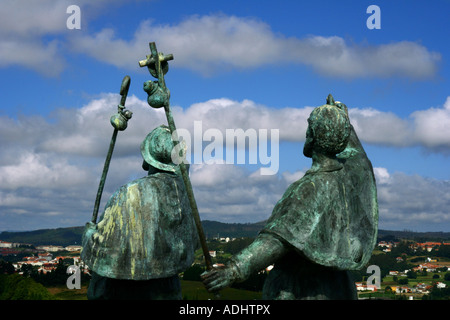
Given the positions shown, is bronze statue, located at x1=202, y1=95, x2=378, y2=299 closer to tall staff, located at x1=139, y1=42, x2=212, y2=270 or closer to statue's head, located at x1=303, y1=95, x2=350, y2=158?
statue's head, located at x1=303, y1=95, x2=350, y2=158

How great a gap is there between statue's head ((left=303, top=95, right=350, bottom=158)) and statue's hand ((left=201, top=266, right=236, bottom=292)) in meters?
2.07

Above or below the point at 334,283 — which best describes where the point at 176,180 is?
above

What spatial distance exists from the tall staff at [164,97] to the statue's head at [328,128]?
174cm

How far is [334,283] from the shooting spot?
8062mm

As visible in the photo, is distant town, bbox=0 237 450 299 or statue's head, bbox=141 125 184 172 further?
distant town, bbox=0 237 450 299

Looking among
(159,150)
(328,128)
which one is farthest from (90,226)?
(328,128)

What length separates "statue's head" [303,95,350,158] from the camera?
7867 millimetres

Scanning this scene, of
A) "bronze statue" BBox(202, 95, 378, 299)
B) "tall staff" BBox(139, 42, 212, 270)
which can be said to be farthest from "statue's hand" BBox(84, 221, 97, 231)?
"bronze statue" BBox(202, 95, 378, 299)

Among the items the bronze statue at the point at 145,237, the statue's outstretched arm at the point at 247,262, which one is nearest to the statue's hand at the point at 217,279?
the statue's outstretched arm at the point at 247,262

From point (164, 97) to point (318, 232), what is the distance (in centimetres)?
264

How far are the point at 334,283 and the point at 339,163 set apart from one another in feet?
5.15
